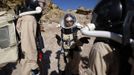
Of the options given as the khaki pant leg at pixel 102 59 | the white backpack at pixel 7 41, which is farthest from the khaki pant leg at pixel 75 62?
the khaki pant leg at pixel 102 59

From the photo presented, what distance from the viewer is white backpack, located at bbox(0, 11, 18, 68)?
5805mm

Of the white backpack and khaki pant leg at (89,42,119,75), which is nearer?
khaki pant leg at (89,42,119,75)

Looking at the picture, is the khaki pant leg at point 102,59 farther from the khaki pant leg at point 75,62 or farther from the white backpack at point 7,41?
the khaki pant leg at point 75,62

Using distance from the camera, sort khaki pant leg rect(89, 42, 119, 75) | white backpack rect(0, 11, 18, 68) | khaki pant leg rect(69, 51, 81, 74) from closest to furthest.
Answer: khaki pant leg rect(89, 42, 119, 75), white backpack rect(0, 11, 18, 68), khaki pant leg rect(69, 51, 81, 74)

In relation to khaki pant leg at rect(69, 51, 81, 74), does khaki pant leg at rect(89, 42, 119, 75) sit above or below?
above

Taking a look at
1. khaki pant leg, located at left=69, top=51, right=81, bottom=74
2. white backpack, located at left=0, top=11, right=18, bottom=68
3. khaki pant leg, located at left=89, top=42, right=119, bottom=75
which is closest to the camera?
khaki pant leg, located at left=89, top=42, right=119, bottom=75

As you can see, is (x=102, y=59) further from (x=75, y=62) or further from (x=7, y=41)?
(x=75, y=62)

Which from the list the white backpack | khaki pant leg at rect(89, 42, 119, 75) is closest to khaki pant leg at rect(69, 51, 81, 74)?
the white backpack

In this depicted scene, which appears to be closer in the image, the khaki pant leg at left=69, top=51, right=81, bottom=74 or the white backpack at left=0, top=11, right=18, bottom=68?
the white backpack at left=0, top=11, right=18, bottom=68

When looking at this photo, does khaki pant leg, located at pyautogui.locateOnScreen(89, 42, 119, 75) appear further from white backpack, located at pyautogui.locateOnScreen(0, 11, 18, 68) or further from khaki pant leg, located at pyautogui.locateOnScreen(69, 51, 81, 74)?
khaki pant leg, located at pyautogui.locateOnScreen(69, 51, 81, 74)

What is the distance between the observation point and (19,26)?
6422 mm

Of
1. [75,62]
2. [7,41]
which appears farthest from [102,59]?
[75,62]

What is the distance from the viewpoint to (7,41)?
19.3 feet

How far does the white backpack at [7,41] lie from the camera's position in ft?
19.0
